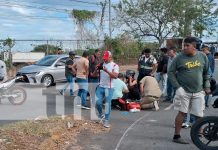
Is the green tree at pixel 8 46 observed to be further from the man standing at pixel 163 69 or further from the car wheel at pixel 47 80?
the man standing at pixel 163 69

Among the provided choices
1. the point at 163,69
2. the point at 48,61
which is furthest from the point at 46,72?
the point at 163,69

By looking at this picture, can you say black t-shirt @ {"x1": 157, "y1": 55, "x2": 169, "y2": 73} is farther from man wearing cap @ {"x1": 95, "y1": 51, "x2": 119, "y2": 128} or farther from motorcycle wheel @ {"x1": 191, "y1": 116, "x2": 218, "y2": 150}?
motorcycle wheel @ {"x1": 191, "y1": 116, "x2": 218, "y2": 150}

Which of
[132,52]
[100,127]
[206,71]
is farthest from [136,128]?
[132,52]

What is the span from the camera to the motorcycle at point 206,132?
6826 millimetres

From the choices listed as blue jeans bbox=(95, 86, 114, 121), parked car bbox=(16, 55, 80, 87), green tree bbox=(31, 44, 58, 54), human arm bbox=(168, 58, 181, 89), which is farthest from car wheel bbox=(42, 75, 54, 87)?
human arm bbox=(168, 58, 181, 89)

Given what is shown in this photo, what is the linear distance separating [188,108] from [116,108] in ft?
15.4

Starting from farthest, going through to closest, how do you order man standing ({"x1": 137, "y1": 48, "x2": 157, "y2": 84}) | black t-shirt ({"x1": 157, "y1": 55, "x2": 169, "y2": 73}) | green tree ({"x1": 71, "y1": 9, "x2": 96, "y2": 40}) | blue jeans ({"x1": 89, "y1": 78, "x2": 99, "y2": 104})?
green tree ({"x1": 71, "y1": 9, "x2": 96, "y2": 40}) → black t-shirt ({"x1": 157, "y1": 55, "x2": 169, "y2": 73}) → blue jeans ({"x1": 89, "y1": 78, "x2": 99, "y2": 104}) → man standing ({"x1": 137, "y1": 48, "x2": 157, "y2": 84})

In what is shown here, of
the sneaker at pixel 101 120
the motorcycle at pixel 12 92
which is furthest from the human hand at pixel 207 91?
the motorcycle at pixel 12 92

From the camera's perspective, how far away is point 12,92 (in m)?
12.8

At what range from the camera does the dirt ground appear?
6785 millimetres

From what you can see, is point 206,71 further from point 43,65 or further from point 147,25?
point 147,25

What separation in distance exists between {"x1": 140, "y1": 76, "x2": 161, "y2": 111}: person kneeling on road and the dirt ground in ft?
9.85

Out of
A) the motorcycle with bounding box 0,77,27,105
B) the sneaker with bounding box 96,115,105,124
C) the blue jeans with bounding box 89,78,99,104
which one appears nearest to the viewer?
the sneaker with bounding box 96,115,105,124

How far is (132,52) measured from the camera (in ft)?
118
